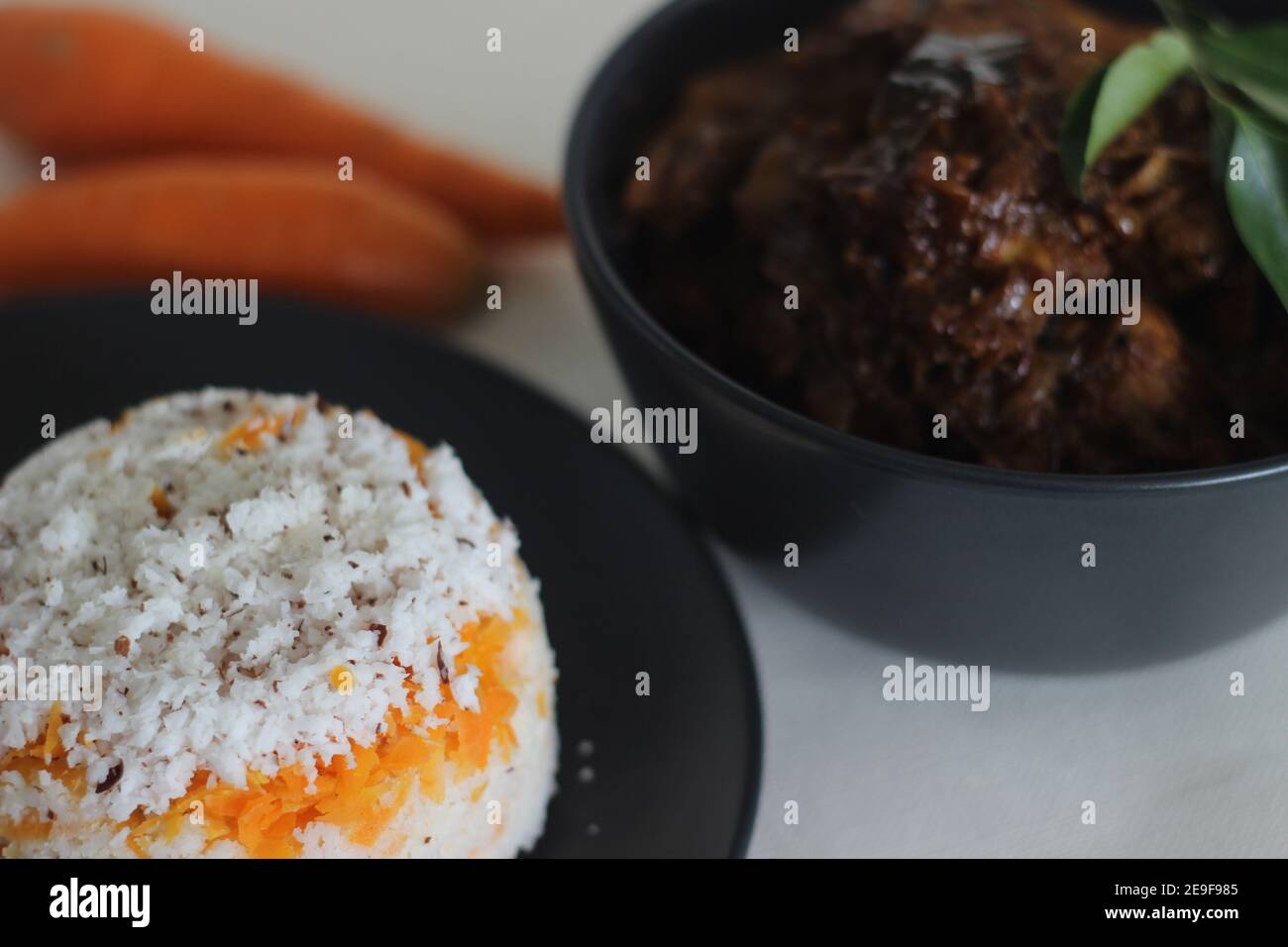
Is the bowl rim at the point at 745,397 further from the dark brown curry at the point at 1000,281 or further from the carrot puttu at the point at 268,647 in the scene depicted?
the carrot puttu at the point at 268,647

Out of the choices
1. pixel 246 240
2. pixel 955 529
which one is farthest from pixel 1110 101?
pixel 246 240

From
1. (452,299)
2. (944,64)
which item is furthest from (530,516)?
(944,64)

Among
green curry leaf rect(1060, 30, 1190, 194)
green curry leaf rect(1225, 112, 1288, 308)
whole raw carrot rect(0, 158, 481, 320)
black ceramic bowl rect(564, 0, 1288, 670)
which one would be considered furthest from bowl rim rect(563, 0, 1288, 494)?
whole raw carrot rect(0, 158, 481, 320)

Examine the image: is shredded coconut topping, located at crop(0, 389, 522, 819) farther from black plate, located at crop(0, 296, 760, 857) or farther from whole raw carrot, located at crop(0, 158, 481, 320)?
whole raw carrot, located at crop(0, 158, 481, 320)

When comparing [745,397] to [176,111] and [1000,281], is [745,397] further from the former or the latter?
[176,111]
